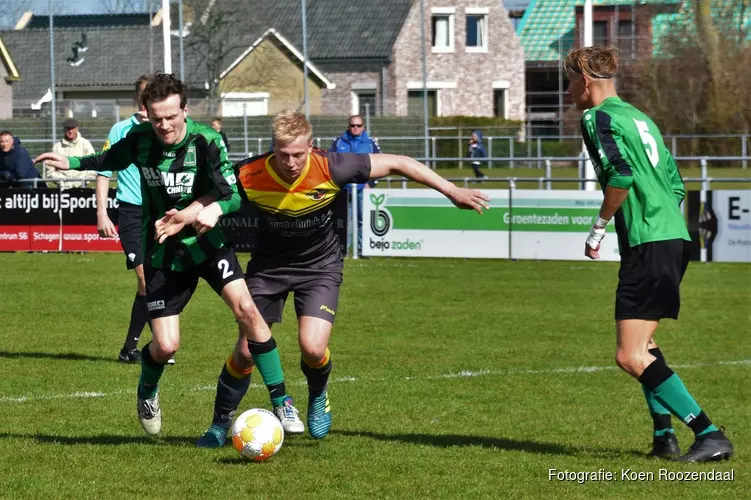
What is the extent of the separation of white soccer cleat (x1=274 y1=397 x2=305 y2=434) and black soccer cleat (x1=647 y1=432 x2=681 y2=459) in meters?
1.87

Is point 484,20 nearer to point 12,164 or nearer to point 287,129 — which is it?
point 12,164

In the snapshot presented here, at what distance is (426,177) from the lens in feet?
20.8

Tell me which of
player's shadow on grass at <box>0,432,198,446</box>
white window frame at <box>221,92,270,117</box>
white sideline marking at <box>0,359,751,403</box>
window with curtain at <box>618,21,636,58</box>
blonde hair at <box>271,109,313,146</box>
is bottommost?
white sideline marking at <box>0,359,751,403</box>

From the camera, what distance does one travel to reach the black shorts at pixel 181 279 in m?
6.43

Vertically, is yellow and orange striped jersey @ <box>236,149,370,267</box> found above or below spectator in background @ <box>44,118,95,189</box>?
below

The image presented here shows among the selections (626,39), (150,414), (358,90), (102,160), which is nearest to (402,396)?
(150,414)

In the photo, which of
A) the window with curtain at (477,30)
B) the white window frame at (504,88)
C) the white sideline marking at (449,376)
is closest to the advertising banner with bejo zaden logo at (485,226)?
the white sideline marking at (449,376)

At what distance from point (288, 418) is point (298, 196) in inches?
47.3

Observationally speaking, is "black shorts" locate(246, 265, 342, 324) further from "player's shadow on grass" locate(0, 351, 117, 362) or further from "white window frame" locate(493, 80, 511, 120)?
"white window frame" locate(493, 80, 511, 120)

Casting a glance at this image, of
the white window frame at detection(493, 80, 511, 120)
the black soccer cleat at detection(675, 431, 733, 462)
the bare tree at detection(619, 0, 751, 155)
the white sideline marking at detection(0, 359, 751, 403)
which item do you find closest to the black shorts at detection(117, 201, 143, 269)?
the white sideline marking at detection(0, 359, 751, 403)

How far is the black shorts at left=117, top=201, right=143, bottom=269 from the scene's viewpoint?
9648 mm

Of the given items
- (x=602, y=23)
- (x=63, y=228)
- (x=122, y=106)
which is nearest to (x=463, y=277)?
(x=63, y=228)

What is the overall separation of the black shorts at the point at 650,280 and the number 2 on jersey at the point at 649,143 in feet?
1.31

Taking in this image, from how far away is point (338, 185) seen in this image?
21.5 ft
